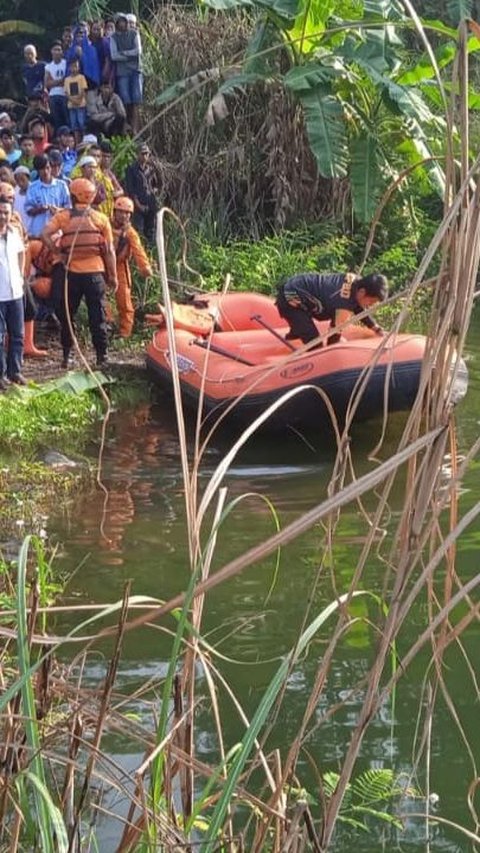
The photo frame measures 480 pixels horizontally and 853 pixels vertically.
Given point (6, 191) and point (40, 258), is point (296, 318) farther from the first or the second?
point (40, 258)

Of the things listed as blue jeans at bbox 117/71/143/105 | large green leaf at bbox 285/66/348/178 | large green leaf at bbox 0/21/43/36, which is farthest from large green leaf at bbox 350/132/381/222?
large green leaf at bbox 0/21/43/36

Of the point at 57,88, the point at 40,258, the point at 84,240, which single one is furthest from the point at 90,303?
the point at 57,88

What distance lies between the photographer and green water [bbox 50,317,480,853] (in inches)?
182

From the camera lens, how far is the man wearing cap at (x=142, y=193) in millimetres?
14078

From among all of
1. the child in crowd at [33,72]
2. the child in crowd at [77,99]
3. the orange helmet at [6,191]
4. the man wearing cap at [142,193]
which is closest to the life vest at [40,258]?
the orange helmet at [6,191]

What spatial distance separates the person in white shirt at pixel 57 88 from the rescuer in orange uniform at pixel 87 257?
5.70 meters

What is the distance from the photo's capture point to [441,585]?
21.6 ft

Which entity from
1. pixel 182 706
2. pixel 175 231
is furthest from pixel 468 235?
pixel 175 231

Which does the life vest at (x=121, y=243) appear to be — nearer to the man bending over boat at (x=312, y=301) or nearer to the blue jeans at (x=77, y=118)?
the man bending over boat at (x=312, y=301)

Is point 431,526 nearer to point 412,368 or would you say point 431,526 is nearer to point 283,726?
point 283,726

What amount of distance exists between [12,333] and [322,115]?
3653mm

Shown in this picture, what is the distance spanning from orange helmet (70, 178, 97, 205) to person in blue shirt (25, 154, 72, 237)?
1362 mm

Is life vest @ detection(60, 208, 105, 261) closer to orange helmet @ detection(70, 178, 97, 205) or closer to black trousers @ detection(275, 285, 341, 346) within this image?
orange helmet @ detection(70, 178, 97, 205)

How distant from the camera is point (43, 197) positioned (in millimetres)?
12000
